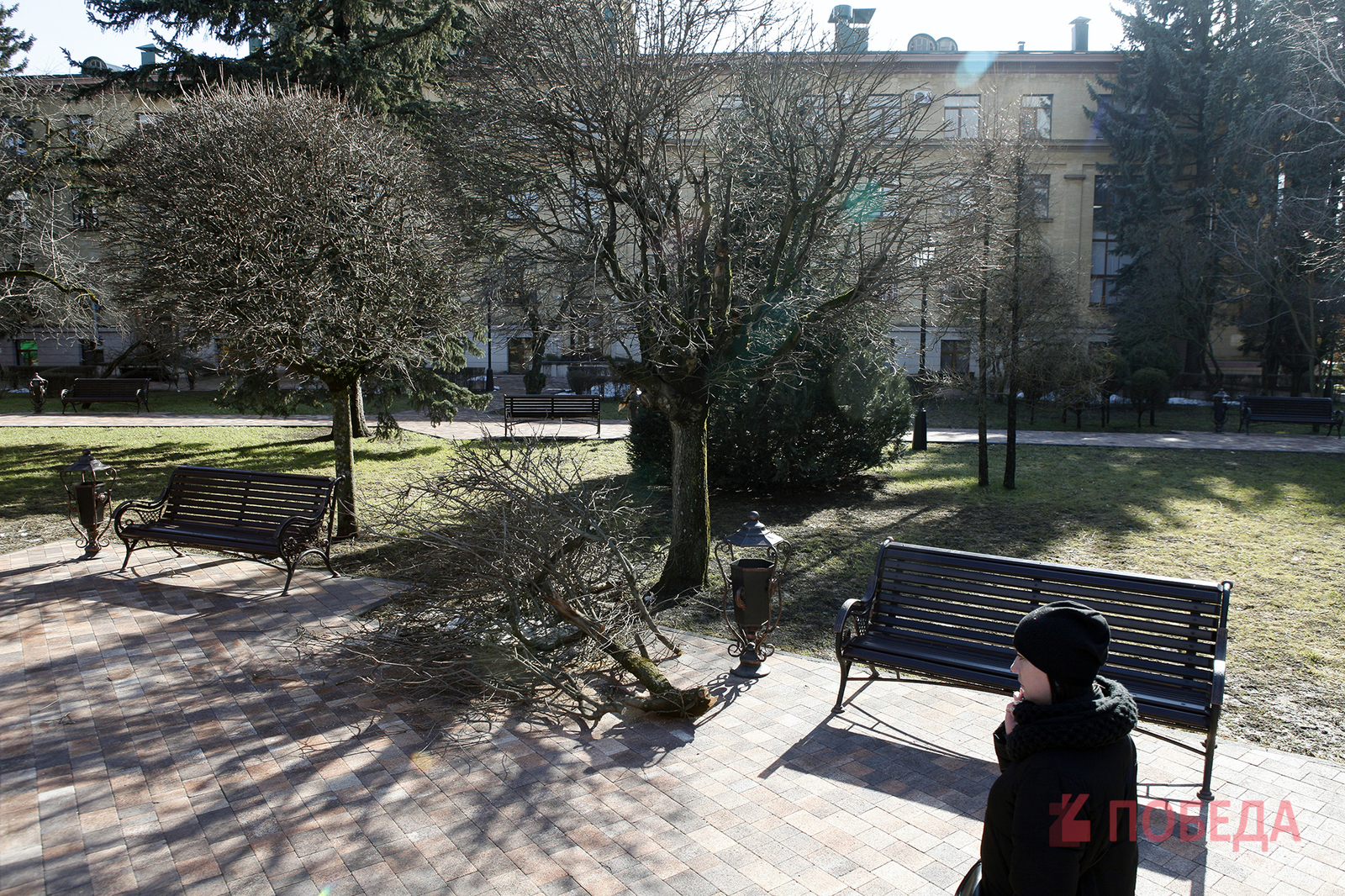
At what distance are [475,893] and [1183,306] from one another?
31551mm

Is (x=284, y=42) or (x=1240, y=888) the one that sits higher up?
(x=284, y=42)

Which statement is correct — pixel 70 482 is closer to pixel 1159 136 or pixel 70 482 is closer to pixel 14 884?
pixel 14 884

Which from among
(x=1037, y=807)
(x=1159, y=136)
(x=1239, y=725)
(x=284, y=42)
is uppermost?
(x=1159, y=136)

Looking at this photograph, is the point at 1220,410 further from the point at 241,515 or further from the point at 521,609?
the point at 241,515

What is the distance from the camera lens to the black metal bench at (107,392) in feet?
74.7

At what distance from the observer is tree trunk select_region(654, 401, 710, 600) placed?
7652 millimetres

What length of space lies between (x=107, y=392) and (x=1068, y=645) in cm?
2721

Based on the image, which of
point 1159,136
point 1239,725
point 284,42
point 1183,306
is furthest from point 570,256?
point 1159,136

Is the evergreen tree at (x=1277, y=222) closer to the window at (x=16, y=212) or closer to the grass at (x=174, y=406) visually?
the grass at (x=174, y=406)

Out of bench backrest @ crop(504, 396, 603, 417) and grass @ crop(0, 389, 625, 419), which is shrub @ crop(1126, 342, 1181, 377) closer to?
grass @ crop(0, 389, 625, 419)

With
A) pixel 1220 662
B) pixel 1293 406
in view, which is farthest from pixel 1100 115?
pixel 1220 662

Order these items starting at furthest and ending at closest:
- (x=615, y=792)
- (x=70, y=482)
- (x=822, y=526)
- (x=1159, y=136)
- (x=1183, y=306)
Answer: (x=1159, y=136)
(x=1183, y=306)
(x=70, y=482)
(x=822, y=526)
(x=615, y=792)

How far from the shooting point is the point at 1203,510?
36.7 ft

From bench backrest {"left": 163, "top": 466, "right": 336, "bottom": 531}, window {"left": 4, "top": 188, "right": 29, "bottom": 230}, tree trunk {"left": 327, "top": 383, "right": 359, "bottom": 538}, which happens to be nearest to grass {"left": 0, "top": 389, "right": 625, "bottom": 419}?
window {"left": 4, "top": 188, "right": 29, "bottom": 230}
